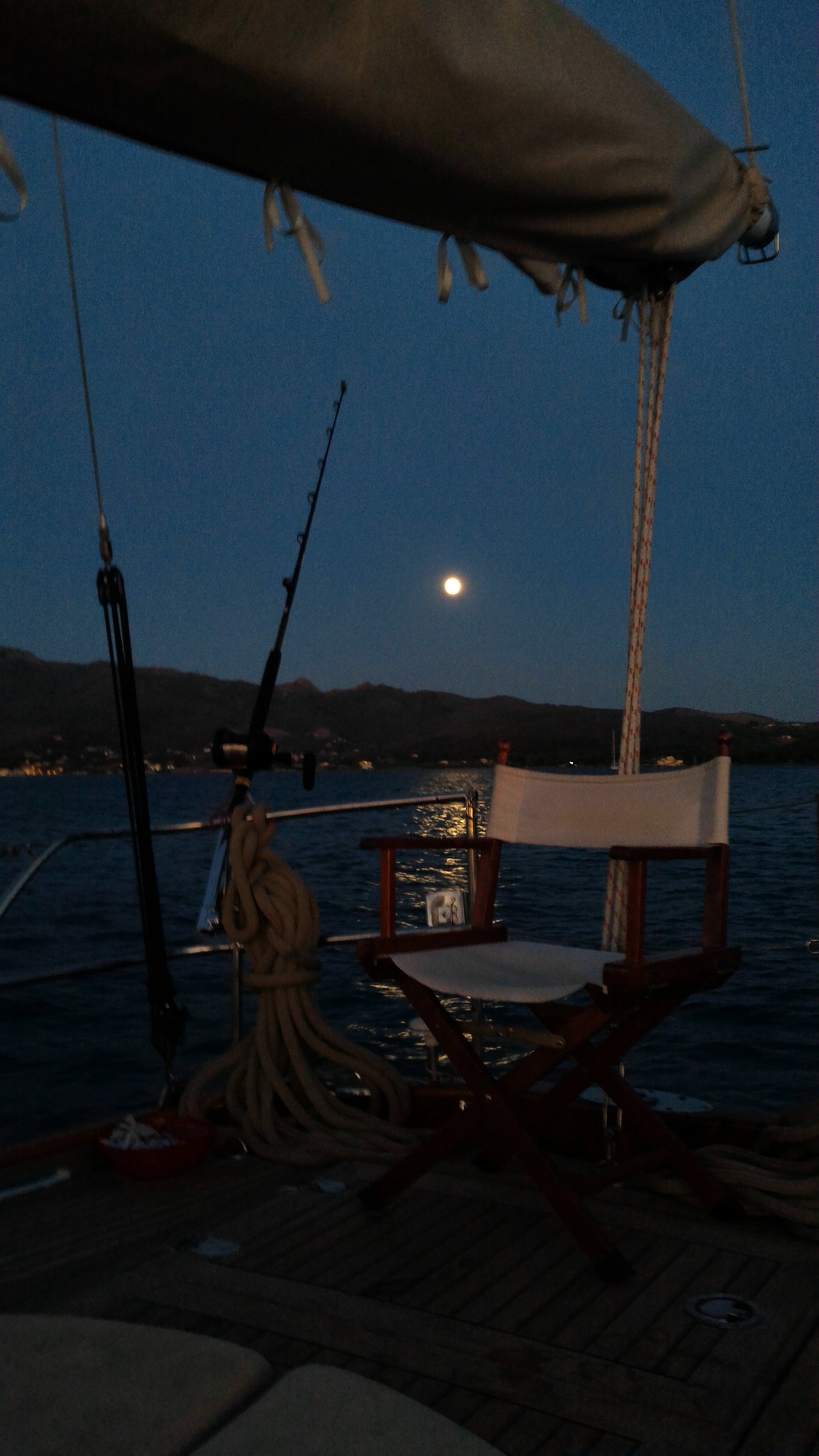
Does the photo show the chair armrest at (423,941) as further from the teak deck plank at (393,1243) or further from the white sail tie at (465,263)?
the white sail tie at (465,263)

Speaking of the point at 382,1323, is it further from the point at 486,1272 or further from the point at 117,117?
the point at 117,117

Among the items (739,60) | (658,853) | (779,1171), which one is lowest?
(779,1171)

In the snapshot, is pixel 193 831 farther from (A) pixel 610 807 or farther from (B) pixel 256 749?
(A) pixel 610 807

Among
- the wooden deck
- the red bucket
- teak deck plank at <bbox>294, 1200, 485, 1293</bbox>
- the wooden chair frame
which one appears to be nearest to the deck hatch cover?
the wooden deck

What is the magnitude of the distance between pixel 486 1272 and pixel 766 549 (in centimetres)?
752

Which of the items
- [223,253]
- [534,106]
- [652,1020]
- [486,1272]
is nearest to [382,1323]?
[486,1272]

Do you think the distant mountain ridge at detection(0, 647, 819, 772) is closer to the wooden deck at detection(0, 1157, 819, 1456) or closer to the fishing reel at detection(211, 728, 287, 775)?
the fishing reel at detection(211, 728, 287, 775)

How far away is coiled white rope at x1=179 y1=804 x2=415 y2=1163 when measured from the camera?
2238 mm

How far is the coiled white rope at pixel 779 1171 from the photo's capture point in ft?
5.62

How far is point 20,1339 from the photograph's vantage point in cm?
86

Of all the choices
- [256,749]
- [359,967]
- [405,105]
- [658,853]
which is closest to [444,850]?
[256,749]

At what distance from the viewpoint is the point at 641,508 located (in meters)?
2.26

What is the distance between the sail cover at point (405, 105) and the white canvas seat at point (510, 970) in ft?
3.96

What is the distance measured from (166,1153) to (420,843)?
0.78 m
